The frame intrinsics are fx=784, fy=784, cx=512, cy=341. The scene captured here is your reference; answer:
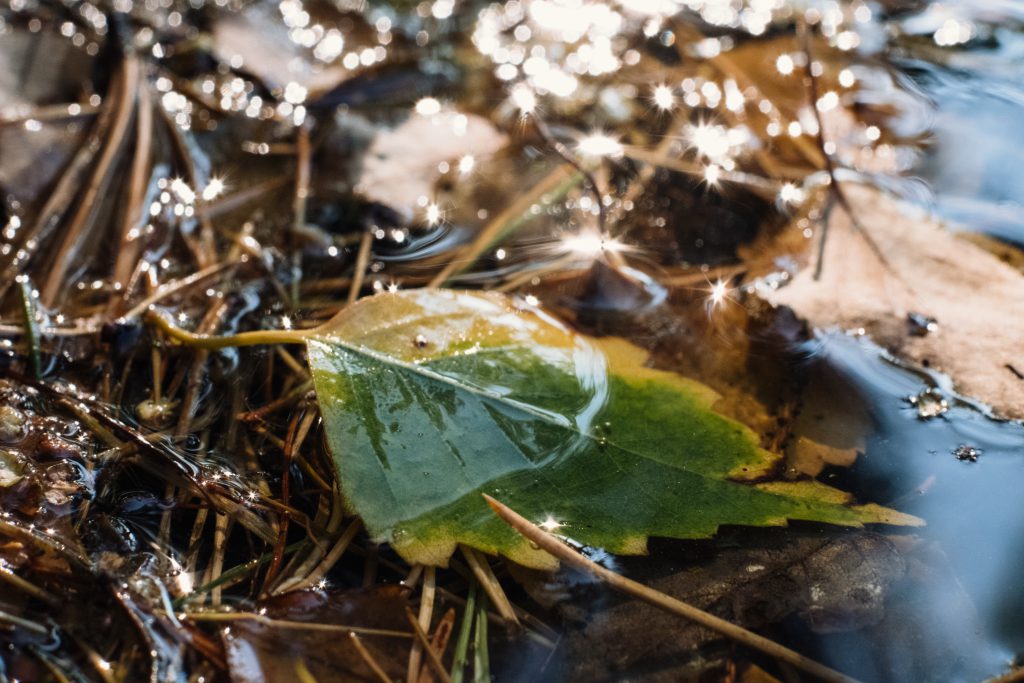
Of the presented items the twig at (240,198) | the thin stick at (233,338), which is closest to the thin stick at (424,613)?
the thin stick at (233,338)

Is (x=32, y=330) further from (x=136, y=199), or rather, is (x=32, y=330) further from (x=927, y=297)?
(x=927, y=297)

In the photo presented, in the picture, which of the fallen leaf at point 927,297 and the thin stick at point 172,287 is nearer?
the fallen leaf at point 927,297

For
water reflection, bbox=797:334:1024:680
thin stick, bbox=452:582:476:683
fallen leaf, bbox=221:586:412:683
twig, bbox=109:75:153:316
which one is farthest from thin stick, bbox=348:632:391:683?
twig, bbox=109:75:153:316

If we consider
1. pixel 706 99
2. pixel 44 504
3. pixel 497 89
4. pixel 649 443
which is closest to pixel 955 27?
pixel 706 99

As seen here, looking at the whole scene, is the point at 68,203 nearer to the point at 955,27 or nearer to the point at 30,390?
the point at 30,390

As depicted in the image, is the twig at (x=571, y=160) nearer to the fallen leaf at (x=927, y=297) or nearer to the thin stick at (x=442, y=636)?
the fallen leaf at (x=927, y=297)

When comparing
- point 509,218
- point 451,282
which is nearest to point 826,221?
point 509,218
